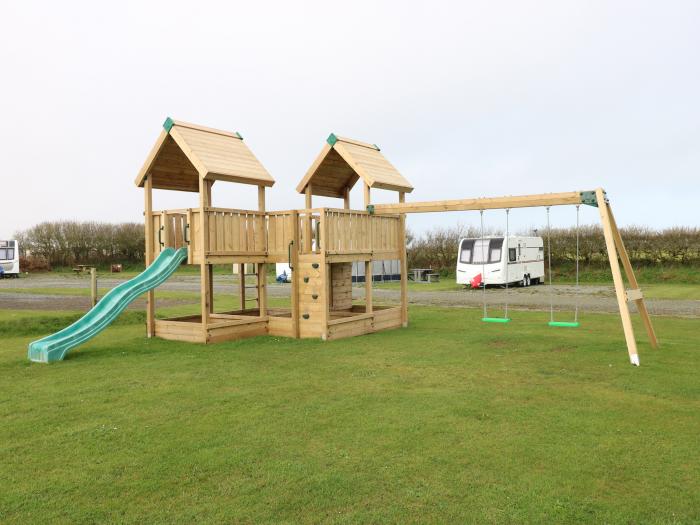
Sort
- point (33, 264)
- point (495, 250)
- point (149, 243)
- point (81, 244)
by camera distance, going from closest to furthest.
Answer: point (149, 243) < point (495, 250) < point (33, 264) < point (81, 244)

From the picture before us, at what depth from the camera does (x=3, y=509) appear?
4.13 meters

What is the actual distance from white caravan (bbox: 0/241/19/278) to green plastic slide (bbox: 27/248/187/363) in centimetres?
3522

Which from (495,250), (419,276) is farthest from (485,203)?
(419,276)

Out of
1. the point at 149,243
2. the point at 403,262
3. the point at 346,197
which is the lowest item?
the point at 403,262

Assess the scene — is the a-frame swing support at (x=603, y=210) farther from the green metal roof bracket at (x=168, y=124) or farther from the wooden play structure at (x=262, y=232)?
the green metal roof bracket at (x=168, y=124)

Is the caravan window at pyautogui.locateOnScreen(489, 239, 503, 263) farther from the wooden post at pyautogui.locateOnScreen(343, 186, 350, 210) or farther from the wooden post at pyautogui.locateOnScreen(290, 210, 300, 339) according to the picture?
the wooden post at pyautogui.locateOnScreen(290, 210, 300, 339)

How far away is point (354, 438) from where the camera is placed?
5.54m

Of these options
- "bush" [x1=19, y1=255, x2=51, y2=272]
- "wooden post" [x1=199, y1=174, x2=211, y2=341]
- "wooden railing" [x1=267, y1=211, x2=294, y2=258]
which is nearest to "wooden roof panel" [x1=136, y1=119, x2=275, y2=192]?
"wooden post" [x1=199, y1=174, x2=211, y2=341]

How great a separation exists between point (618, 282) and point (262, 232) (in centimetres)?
699

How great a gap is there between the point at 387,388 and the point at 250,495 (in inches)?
136

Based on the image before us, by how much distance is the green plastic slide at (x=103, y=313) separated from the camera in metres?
9.86

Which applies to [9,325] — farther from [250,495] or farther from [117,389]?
[250,495]

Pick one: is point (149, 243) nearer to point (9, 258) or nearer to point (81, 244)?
point (9, 258)

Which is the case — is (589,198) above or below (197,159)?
below
